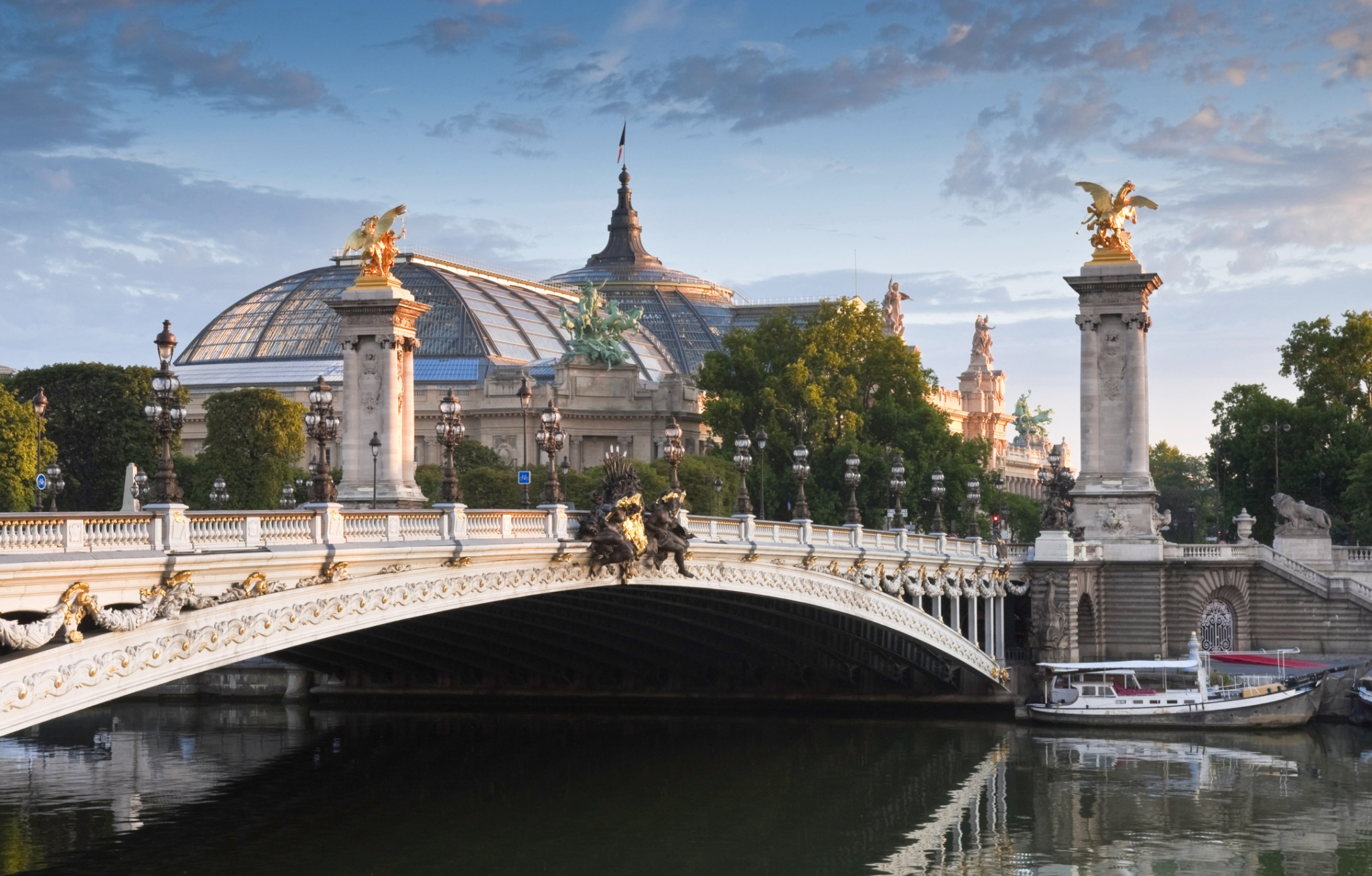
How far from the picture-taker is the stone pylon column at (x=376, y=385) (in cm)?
6725

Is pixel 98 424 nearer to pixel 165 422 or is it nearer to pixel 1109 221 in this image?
pixel 1109 221

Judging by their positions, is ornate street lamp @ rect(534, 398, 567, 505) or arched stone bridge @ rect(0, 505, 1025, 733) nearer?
arched stone bridge @ rect(0, 505, 1025, 733)

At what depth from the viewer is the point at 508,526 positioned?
120ft

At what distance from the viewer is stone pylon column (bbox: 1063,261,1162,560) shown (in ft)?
218

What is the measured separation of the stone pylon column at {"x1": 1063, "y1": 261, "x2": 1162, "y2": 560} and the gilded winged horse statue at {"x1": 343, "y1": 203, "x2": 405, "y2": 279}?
2233 centimetres

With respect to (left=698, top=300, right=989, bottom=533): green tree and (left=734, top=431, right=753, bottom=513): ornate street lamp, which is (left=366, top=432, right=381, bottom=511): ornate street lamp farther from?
(left=698, top=300, right=989, bottom=533): green tree

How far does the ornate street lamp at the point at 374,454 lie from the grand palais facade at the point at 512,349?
3289cm

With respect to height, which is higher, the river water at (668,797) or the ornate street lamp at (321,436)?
the ornate street lamp at (321,436)

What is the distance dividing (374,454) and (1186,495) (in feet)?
410

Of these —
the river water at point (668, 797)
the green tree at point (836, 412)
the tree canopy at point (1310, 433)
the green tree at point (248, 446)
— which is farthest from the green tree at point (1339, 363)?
the green tree at point (248, 446)

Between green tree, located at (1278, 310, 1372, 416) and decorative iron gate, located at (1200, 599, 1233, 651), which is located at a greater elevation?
green tree, located at (1278, 310, 1372, 416)

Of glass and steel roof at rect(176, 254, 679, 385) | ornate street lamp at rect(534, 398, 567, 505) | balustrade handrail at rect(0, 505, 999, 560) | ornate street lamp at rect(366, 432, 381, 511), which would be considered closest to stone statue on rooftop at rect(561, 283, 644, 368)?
glass and steel roof at rect(176, 254, 679, 385)

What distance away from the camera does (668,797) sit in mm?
46062

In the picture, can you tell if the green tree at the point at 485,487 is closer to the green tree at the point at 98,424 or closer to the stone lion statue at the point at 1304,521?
the green tree at the point at 98,424
